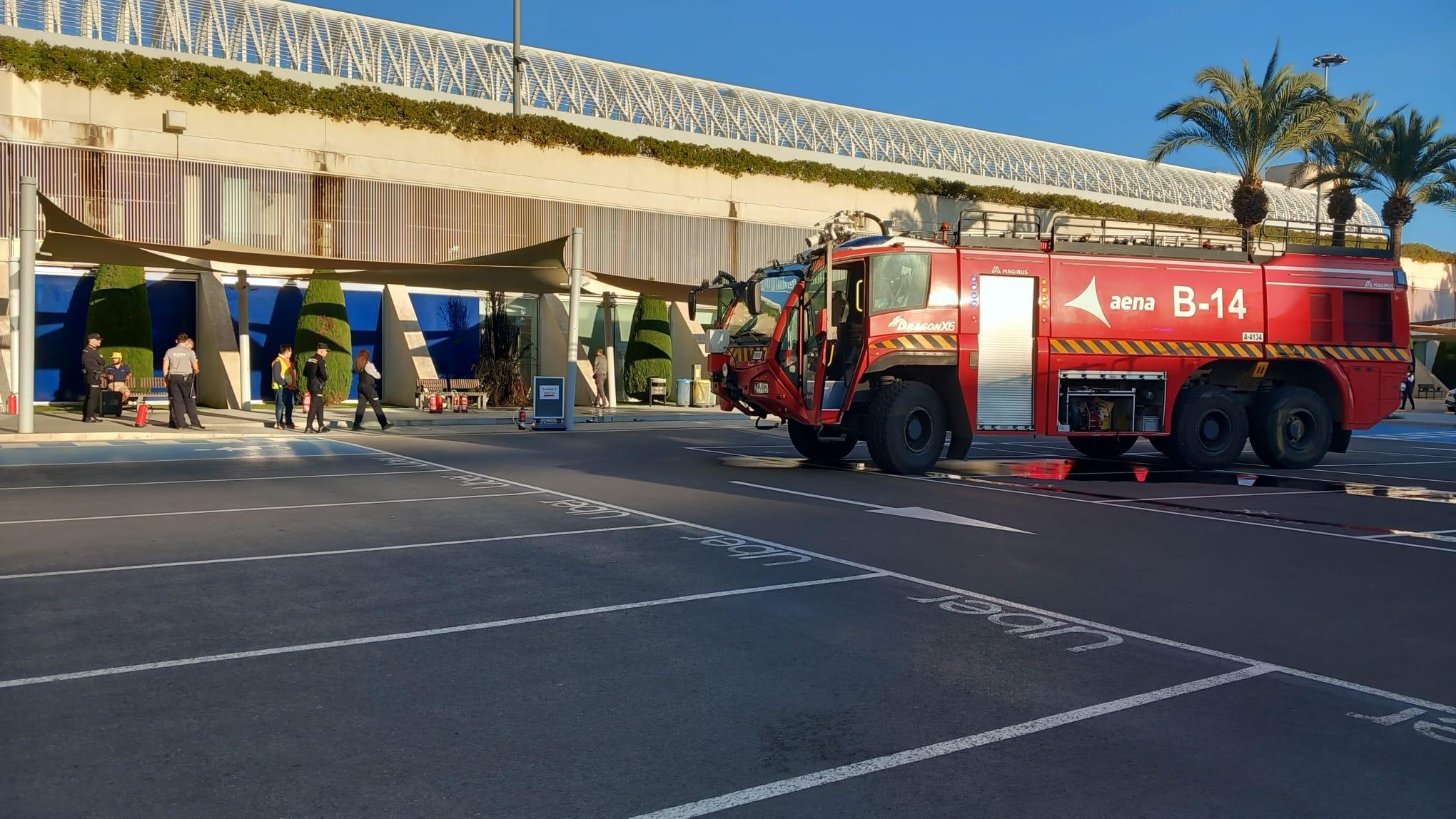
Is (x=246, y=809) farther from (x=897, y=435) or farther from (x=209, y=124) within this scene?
(x=209, y=124)

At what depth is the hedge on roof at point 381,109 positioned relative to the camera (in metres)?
28.7

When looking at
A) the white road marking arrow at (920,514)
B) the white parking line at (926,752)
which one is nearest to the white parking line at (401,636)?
the white parking line at (926,752)

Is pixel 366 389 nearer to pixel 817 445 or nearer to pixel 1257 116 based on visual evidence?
pixel 817 445

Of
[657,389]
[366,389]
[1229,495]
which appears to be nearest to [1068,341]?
[1229,495]

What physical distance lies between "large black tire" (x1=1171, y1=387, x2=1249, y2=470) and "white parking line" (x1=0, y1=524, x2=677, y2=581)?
9496 mm

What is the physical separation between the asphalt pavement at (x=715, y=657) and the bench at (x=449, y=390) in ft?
55.5

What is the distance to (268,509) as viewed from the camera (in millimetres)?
11328

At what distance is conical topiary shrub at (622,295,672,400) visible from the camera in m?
35.5

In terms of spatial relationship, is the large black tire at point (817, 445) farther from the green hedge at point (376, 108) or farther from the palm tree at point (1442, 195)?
the palm tree at point (1442, 195)

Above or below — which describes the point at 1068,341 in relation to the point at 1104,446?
above

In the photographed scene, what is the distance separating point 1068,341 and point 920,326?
2332 millimetres

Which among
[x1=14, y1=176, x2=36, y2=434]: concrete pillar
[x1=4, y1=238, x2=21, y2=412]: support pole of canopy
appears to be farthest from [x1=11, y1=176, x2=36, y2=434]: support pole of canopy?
[x1=4, y1=238, x2=21, y2=412]: support pole of canopy

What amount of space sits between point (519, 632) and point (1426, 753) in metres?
4.36

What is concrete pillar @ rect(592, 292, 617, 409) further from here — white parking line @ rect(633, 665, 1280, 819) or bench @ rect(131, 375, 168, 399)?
white parking line @ rect(633, 665, 1280, 819)
